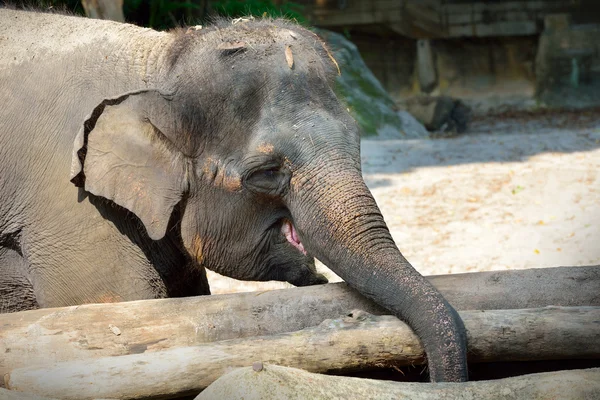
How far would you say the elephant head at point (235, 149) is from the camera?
3287 millimetres

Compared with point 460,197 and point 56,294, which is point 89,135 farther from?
point 460,197

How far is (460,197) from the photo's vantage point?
344 inches

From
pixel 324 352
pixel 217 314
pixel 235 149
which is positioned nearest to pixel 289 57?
pixel 235 149

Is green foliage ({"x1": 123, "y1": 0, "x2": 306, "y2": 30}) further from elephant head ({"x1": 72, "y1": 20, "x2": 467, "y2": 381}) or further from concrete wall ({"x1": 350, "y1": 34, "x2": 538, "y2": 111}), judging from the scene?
elephant head ({"x1": 72, "y1": 20, "x2": 467, "y2": 381})

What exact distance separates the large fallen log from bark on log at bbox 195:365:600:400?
231 millimetres

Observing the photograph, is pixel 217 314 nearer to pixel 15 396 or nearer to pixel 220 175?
pixel 220 175

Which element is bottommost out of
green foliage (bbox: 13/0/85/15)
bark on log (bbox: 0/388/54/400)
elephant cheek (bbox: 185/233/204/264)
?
bark on log (bbox: 0/388/54/400)

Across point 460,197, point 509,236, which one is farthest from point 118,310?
point 460,197

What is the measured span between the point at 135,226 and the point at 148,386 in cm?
114

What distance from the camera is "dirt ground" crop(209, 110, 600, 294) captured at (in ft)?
21.4

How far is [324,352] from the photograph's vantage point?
9.11 ft

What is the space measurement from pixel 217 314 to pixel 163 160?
2.47 feet

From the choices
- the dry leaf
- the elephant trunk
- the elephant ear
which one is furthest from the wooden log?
the dry leaf

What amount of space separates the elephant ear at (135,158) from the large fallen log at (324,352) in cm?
88
